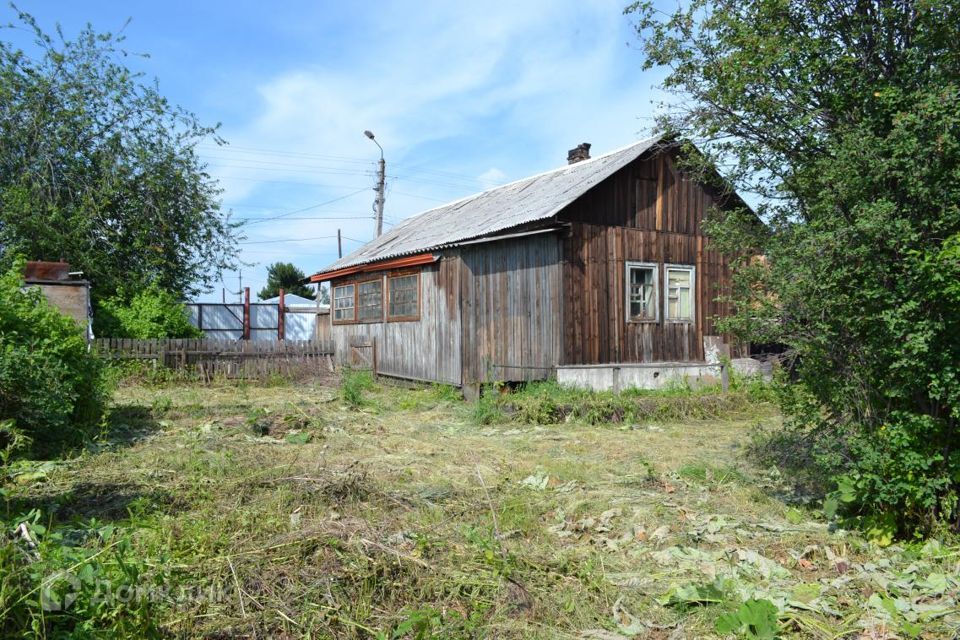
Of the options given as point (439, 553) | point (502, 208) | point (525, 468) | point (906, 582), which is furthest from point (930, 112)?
point (502, 208)

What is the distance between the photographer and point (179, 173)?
22562mm

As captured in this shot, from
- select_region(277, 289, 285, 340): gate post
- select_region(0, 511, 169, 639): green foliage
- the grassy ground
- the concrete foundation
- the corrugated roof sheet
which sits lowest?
the grassy ground

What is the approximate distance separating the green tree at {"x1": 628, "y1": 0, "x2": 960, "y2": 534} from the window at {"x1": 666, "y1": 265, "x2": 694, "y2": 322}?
7.92 metres

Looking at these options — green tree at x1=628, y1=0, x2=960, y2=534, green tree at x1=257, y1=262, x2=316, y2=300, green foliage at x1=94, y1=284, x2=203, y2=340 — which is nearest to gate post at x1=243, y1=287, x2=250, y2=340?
green foliage at x1=94, y1=284, x2=203, y2=340

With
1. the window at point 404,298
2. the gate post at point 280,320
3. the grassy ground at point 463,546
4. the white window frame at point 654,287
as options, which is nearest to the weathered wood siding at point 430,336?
the window at point 404,298

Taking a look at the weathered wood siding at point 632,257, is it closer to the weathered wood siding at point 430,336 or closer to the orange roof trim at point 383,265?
the weathered wood siding at point 430,336

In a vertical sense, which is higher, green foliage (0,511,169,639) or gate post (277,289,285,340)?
gate post (277,289,285,340)

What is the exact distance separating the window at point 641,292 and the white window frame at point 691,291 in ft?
0.84

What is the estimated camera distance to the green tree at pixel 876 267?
13.5ft

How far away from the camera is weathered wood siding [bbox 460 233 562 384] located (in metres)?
12.7

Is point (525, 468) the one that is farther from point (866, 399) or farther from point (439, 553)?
point (866, 399)

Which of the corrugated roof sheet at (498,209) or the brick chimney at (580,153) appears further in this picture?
→ the brick chimney at (580,153)

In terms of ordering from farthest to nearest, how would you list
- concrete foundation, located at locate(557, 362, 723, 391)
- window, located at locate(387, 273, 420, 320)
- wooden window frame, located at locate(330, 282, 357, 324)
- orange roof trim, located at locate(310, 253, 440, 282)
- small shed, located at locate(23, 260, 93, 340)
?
wooden window frame, located at locate(330, 282, 357, 324) → window, located at locate(387, 273, 420, 320) → orange roof trim, located at locate(310, 253, 440, 282) → small shed, located at locate(23, 260, 93, 340) → concrete foundation, located at locate(557, 362, 723, 391)

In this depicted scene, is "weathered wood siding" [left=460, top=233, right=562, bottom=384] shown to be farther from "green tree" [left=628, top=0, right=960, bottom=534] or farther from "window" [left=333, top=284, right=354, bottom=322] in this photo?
"green tree" [left=628, top=0, right=960, bottom=534]
